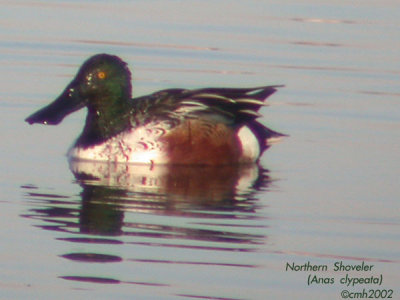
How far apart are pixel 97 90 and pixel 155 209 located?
101 inches

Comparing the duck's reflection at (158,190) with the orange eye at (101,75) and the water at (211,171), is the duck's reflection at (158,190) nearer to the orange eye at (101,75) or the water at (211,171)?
the water at (211,171)

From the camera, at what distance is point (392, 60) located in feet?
54.4

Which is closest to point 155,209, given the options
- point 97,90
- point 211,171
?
point 211,171

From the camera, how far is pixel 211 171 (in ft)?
39.2

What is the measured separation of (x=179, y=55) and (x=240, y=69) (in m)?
1.02

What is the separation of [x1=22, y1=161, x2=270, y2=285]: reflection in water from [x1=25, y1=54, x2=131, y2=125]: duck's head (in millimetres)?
602

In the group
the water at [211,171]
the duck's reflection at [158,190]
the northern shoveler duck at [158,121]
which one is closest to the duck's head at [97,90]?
the northern shoveler duck at [158,121]

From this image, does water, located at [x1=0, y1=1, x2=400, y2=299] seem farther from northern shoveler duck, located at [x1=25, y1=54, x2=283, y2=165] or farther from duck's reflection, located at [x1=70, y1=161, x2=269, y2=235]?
northern shoveler duck, located at [x1=25, y1=54, x2=283, y2=165]

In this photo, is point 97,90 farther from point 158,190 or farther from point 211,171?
point 158,190

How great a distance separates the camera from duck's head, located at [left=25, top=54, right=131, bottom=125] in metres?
12.4

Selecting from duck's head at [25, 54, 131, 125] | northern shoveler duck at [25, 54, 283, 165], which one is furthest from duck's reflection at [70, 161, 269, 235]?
duck's head at [25, 54, 131, 125]

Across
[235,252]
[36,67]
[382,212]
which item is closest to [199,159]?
[382,212]

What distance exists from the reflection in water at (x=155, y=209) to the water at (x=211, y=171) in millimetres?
19

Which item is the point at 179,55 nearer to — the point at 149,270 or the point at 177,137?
the point at 177,137
